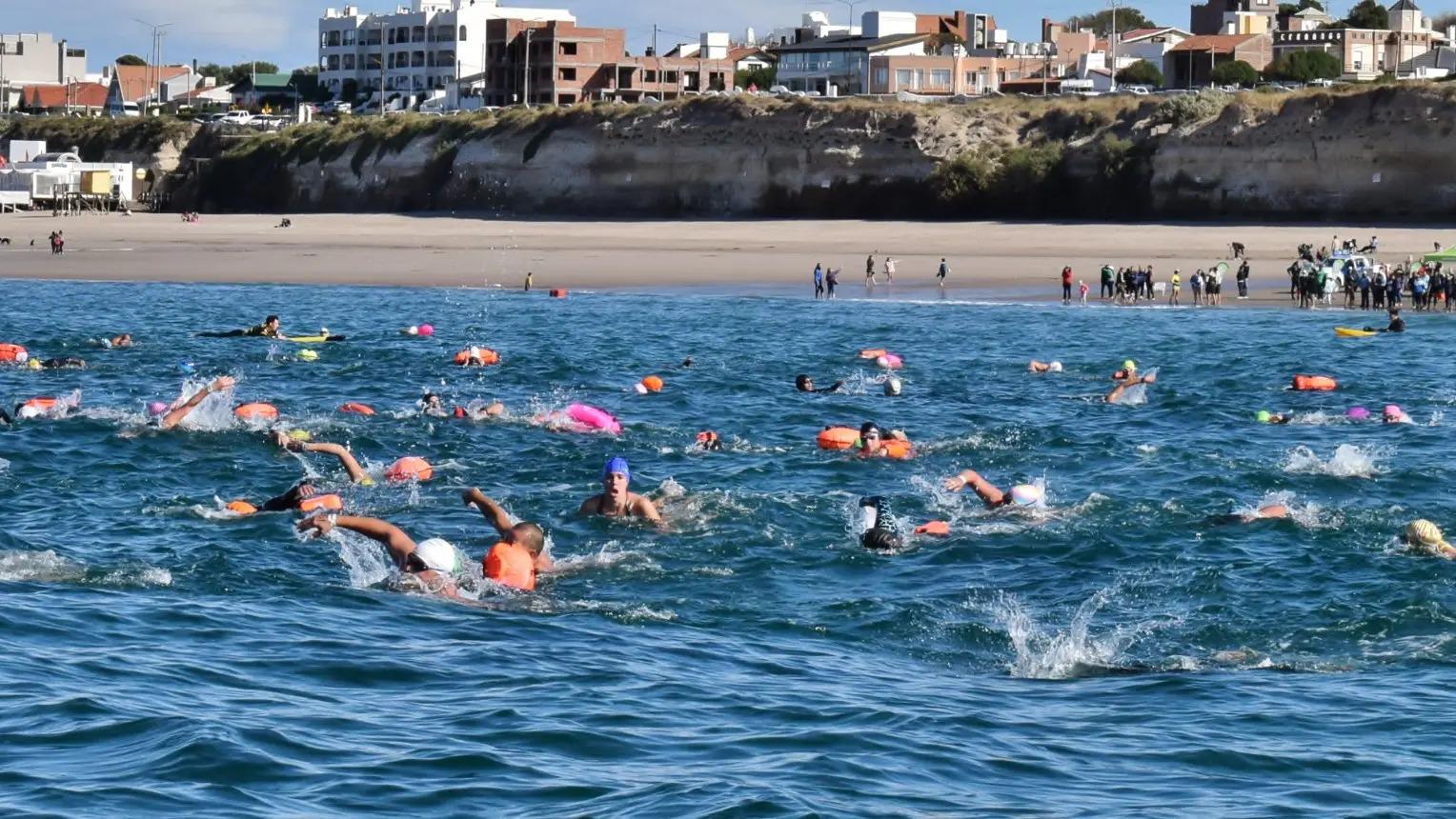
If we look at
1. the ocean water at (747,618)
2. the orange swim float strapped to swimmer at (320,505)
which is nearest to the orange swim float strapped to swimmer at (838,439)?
the ocean water at (747,618)

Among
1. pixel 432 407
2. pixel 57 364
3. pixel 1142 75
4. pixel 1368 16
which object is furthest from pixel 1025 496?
pixel 1368 16

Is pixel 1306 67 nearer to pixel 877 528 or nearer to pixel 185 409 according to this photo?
pixel 185 409

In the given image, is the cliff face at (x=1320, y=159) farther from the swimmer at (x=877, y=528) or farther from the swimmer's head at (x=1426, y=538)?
the swimmer at (x=877, y=528)

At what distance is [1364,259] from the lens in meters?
47.2

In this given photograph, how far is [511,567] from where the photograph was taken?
1598cm

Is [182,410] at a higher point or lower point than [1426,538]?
higher

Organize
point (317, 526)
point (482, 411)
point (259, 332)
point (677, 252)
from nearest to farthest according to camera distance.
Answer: point (317, 526) → point (482, 411) → point (259, 332) → point (677, 252)

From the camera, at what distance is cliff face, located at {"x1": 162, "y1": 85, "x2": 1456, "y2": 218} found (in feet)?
201

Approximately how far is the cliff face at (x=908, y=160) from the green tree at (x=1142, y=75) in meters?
33.0

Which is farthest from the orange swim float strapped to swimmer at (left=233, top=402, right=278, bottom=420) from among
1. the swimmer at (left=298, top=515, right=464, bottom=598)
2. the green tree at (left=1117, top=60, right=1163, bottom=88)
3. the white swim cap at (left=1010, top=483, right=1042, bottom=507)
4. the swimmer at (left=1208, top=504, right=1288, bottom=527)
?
the green tree at (left=1117, top=60, right=1163, bottom=88)

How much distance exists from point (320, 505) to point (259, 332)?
18.9 metres

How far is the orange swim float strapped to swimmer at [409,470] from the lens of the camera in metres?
21.8

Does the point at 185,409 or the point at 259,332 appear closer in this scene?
the point at 185,409

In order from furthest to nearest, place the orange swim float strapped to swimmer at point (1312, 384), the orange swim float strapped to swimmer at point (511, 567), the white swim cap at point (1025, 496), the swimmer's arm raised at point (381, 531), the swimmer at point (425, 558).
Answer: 1. the orange swim float strapped to swimmer at point (1312, 384)
2. the white swim cap at point (1025, 496)
3. the orange swim float strapped to swimmer at point (511, 567)
4. the swimmer at point (425, 558)
5. the swimmer's arm raised at point (381, 531)
